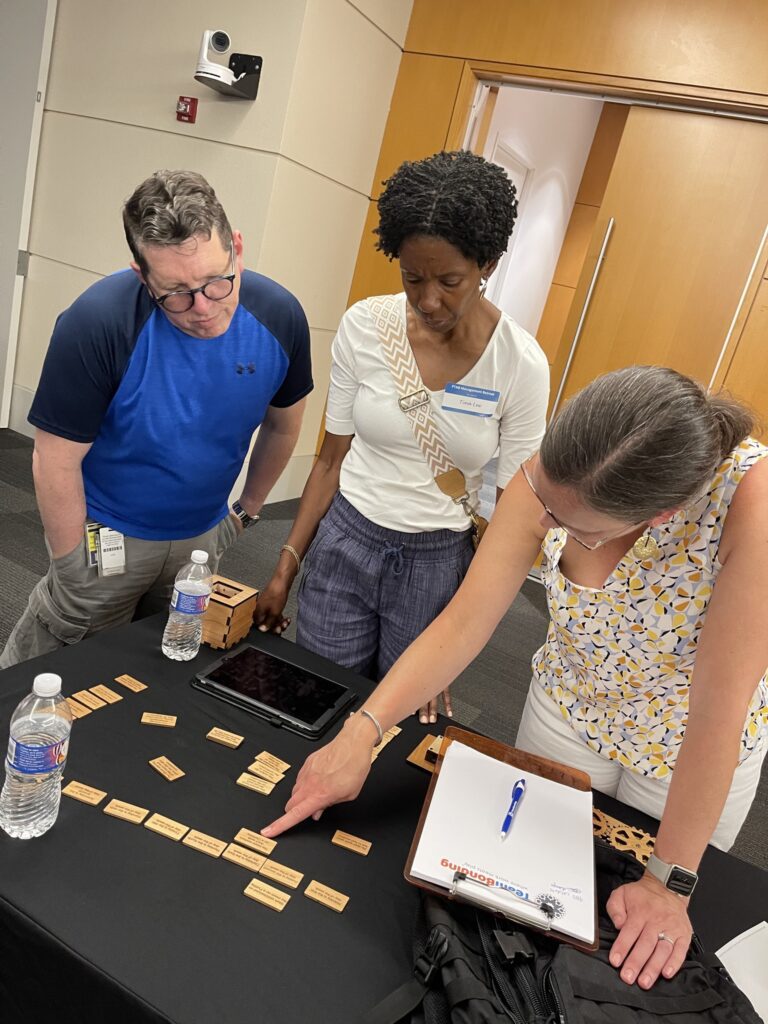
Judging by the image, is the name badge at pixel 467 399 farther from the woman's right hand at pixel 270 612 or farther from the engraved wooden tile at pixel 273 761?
the engraved wooden tile at pixel 273 761

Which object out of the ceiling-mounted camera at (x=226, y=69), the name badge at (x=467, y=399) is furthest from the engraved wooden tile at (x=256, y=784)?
the ceiling-mounted camera at (x=226, y=69)

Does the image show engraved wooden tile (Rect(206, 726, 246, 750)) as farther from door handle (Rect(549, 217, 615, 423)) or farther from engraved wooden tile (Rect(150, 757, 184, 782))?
door handle (Rect(549, 217, 615, 423))

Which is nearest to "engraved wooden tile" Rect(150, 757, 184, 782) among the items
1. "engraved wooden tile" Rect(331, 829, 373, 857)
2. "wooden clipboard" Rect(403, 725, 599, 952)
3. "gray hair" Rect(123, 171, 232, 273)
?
"engraved wooden tile" Rect(331, 829, 373, 857)

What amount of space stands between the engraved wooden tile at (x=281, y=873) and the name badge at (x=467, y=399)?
886 mm

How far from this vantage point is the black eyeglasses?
1324 mm

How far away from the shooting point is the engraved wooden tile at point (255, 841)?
0.91m

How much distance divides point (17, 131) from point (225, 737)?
4502mm

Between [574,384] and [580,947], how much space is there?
3587 mm

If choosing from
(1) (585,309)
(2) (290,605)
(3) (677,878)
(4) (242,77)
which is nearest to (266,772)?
(3) (677,878)

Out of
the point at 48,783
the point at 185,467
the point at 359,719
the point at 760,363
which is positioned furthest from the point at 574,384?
the point at 48,783

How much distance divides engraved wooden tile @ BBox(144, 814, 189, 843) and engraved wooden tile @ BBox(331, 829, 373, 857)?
20 centimetres

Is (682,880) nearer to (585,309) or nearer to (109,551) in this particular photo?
(109,551)

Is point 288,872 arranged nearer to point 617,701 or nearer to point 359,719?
point 359,719

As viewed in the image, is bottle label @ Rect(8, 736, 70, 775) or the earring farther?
the earring
